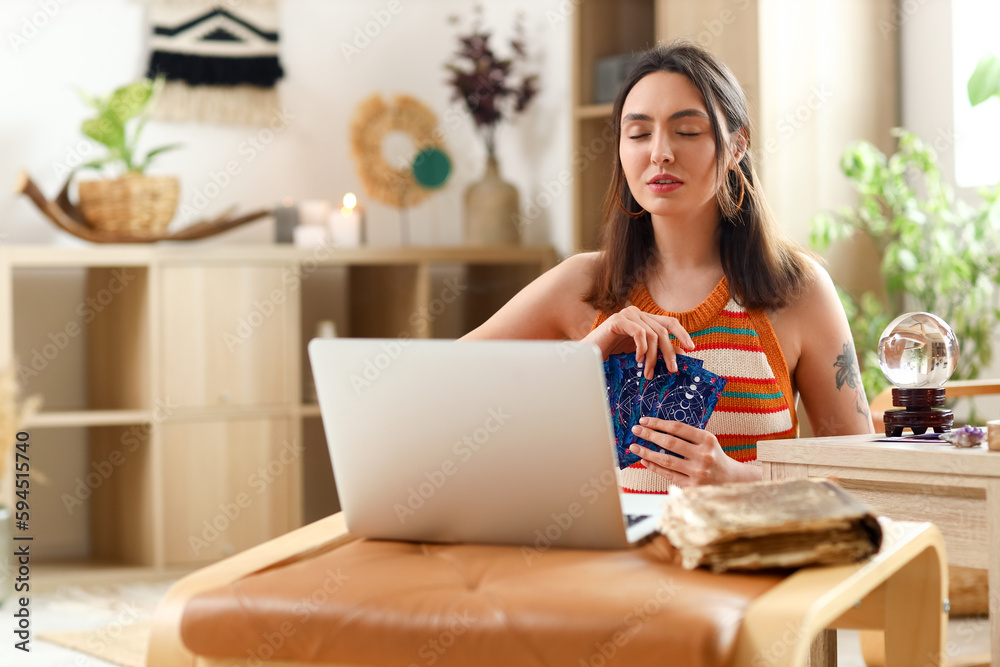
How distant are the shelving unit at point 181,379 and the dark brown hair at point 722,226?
67.3 inches

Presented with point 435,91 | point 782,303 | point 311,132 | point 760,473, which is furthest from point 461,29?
point 760,473

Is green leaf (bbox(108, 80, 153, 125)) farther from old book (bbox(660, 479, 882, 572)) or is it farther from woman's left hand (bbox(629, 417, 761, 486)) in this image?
old book (bbox(660, 479, 882, 572))

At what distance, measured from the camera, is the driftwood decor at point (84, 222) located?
3184 mm

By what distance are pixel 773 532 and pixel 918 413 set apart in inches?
26.7

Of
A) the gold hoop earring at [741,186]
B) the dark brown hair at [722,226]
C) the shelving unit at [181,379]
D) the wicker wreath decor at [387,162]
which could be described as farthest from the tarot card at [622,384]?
the wicker wreath decor at [387,162]

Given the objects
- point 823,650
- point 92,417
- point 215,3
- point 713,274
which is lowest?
point 823,650

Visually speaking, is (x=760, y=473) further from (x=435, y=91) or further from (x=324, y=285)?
(x=435, y=91)

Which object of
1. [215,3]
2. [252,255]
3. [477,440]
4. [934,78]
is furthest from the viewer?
[215,3]

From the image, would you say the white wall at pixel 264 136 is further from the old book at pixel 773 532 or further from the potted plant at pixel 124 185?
the old book at pixel 773 532

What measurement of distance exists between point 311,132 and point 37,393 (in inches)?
48.2

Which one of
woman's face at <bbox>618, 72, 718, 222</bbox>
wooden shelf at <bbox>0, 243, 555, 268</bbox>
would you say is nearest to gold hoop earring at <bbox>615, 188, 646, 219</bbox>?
woman's face at <bbox>618, 72, 718, 222</bbox>

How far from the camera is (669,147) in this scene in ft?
5.47

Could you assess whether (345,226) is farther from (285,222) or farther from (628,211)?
(628,211)

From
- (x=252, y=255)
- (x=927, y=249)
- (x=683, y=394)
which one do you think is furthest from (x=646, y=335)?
(x=252, y=255)
